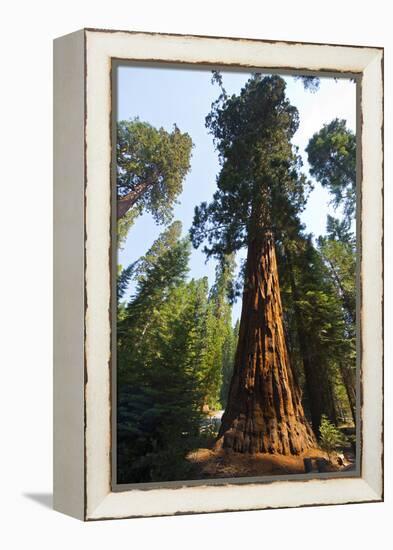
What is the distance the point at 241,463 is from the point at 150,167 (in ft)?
7.09

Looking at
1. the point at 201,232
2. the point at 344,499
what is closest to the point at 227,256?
the point at 201,232

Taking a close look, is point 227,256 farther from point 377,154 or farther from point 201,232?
point 377,154

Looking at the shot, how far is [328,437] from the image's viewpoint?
10570 mm

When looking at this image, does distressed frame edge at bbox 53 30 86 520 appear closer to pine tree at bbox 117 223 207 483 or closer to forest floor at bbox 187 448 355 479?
pine tree at bbox 117 223 207 483

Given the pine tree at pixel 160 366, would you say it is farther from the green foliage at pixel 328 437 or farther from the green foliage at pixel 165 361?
the green foliage at pixel 328 437

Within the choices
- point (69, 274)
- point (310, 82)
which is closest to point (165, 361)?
point (69, 274)

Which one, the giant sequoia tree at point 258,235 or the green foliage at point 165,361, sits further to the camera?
the giant sequoia tree at point 258,235

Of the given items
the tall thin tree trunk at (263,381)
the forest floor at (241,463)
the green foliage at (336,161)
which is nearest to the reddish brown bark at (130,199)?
the tall thin tree trunk at (263,381)

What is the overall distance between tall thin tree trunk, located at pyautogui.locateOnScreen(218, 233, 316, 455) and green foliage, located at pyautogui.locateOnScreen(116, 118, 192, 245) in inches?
29.6

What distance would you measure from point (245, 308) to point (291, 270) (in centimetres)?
45

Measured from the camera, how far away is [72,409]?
9.85 meters

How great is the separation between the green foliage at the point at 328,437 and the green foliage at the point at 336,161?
60.1 inches

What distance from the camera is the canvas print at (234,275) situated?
9.96 metres

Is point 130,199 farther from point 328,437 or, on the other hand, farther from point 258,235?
point 328,437
